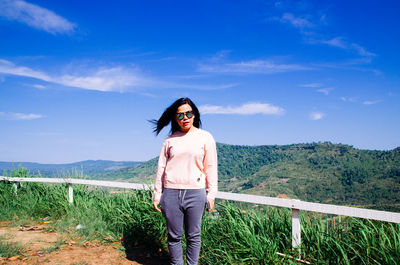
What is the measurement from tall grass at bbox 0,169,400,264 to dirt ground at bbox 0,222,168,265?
18cm

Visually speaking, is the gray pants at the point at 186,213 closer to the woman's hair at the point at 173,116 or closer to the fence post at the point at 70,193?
the woman's hair at the point at 173,116

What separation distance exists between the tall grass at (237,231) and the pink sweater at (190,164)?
2.92 ft

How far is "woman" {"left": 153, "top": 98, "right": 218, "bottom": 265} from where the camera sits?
271 centimetres

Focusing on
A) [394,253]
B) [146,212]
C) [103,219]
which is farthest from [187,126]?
[103,219]

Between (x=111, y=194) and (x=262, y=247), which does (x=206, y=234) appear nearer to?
(x=262, y=247)

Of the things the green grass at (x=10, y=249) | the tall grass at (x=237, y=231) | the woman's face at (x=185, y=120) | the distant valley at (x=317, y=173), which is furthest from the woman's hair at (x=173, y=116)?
the distant valley at (x=317, y=173)

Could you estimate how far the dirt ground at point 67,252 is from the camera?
3432 mm

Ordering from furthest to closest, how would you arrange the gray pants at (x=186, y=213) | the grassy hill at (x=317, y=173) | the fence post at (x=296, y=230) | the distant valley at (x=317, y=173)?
1. the grassy hill at (x=317, y=173)
2. the distant valley at (x=317, y=173)
3. the fence post at (x=296, y=230)
4. the gray pants at (x=186, y=213)

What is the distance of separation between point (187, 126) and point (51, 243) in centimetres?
279

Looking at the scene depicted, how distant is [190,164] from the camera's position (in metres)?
2.72

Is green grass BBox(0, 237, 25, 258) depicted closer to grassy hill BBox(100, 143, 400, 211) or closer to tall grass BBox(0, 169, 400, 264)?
tall grass BBox(0, 169, 400, 264)

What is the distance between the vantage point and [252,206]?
3.89m

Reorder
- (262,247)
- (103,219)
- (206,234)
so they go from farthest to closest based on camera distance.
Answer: (103,219), (206,234), (262,247)

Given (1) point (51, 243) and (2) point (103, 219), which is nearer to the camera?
(1) point (51, 243)
